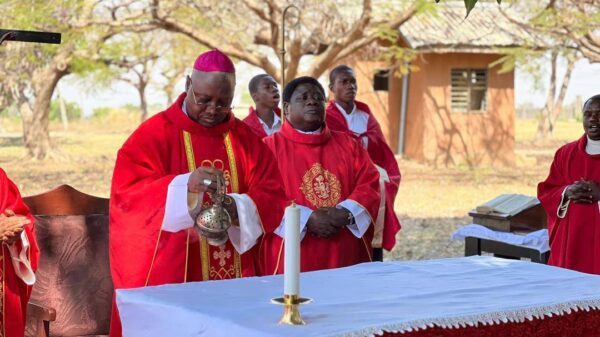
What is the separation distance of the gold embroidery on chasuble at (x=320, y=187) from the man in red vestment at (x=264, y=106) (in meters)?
1.65

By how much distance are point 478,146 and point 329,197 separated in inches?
762

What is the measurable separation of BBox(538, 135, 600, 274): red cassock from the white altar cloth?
9.39ft

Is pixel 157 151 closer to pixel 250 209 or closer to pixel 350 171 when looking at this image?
pixel 250 209

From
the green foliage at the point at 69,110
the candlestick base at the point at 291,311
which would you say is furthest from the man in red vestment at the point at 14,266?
the green foliage at the point at 69,110

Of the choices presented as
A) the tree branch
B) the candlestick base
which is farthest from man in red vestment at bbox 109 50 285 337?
the tree branch

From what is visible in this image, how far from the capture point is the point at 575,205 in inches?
299

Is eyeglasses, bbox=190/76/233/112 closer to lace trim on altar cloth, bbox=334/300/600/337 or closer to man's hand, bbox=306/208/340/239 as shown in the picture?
man's hand, bbox=306/208/340/239

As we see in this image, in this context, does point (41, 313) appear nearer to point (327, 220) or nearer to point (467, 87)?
point (327, 220)

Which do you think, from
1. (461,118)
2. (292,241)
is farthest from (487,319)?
(461,118)

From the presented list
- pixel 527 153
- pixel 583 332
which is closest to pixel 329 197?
pixel 583 332

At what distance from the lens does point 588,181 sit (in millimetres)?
7352

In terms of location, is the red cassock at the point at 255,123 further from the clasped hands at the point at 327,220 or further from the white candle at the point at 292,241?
the white candle at the point at 292,241

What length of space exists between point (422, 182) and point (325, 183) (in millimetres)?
15490

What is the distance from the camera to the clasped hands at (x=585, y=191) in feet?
23.9
